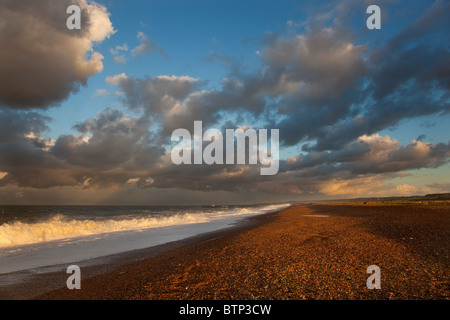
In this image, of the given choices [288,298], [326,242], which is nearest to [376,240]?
[326,242]

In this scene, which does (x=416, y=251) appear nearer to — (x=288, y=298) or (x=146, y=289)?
(x=288, y=298)

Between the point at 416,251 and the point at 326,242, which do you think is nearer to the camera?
the point at 416,251

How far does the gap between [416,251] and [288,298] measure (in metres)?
7.55

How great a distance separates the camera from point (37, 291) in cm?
785

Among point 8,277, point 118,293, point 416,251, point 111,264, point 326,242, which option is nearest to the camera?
point 118,293

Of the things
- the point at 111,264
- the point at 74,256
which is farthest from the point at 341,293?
the point at 74,256

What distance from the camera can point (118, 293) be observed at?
7.20 metres
